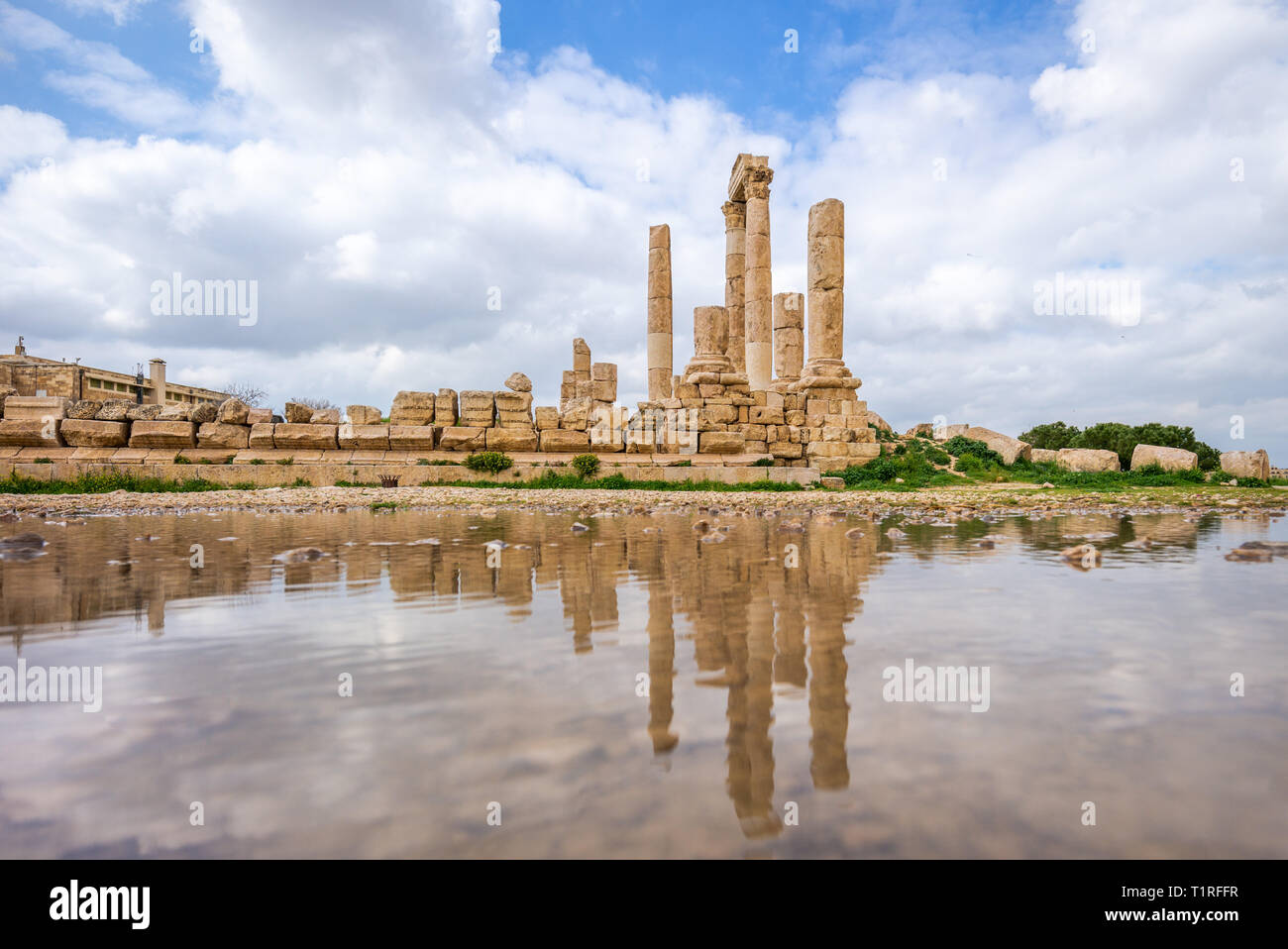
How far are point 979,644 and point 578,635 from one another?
56.6 inches

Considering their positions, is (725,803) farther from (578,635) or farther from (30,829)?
(578,635)

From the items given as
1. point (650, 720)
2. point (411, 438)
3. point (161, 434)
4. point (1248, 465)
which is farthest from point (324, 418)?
point (1248, 465)

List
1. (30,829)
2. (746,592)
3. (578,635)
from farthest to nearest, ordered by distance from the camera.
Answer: (746,592) → (578,635) → (30,829)

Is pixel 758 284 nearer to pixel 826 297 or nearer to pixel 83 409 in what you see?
pixel 826 297

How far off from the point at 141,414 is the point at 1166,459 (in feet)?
86.7

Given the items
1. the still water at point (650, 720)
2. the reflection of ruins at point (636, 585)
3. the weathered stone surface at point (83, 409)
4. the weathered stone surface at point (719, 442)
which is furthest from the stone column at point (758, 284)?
the still water at point (650, 720)

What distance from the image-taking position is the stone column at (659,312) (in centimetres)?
2206

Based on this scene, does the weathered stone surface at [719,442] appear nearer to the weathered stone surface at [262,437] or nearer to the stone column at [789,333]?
the stone column at [789,333]

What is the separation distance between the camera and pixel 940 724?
1.63m

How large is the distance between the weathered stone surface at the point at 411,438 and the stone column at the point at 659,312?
7.76m

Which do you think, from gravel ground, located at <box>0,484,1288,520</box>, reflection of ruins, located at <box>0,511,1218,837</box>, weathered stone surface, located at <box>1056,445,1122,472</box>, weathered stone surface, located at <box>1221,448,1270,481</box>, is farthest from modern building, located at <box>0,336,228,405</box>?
weathered stone surface, located at <box>1221,448,1270,481</box>
